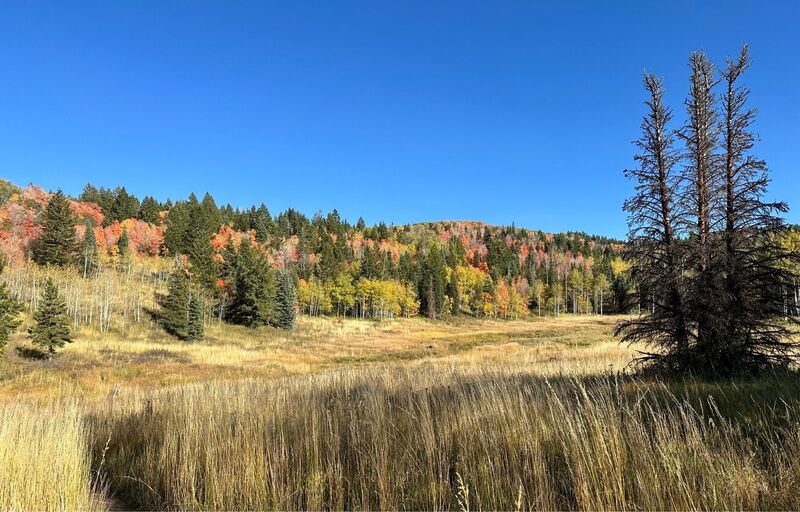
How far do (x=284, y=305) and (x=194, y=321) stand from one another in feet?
53.5

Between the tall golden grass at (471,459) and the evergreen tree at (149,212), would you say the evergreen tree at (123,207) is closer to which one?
the evergreen tree at (149,212)

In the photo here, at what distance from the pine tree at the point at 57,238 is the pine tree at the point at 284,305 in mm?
34297

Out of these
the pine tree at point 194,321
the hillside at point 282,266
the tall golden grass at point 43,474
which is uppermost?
the hillside at point 282,266

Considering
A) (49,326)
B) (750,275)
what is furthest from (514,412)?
(49,326)

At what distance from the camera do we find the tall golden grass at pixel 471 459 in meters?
2.88

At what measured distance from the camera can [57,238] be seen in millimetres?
62875

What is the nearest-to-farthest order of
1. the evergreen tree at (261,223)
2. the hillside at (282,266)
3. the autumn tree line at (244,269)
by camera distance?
the autumn tree line at (244,269)
the hillside at (282,266)
the evergreen tree at (261,223)

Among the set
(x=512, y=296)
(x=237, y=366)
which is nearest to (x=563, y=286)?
(x=512, y=296)

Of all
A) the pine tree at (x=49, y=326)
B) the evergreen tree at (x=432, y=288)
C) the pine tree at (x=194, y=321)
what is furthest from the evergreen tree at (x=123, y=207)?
the pine tree at (x=49, y=326)

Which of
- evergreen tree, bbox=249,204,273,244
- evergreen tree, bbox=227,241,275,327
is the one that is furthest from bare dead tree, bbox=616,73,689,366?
evergreen tree, bbox=249,204,273,244

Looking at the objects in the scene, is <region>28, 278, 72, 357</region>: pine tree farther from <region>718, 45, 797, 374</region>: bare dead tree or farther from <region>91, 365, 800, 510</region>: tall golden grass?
<region>718, 45, 797, 374</region>: bare dead tree

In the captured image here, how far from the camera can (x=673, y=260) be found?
11.0 meters

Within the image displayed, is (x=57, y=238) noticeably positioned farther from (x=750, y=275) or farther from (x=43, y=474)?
(x=750, y=275)

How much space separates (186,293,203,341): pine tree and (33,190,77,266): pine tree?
108 ft
